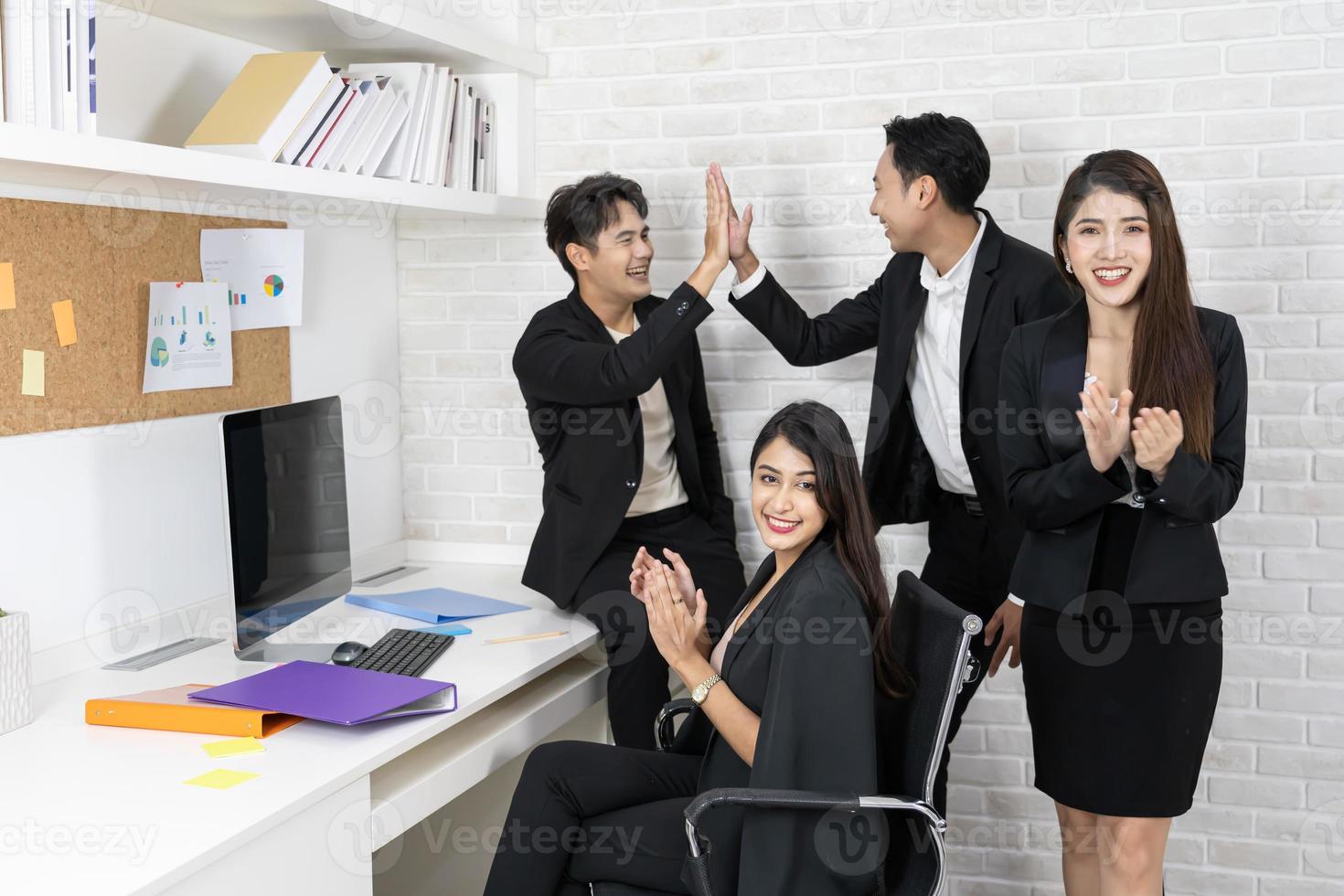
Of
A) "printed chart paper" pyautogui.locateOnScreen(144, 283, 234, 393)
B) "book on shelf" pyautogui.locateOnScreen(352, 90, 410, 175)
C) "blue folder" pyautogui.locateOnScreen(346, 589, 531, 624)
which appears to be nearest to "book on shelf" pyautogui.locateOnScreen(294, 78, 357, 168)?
"book on shelf" pyautogui.locateOnScreen(352, 90, 410, 175)

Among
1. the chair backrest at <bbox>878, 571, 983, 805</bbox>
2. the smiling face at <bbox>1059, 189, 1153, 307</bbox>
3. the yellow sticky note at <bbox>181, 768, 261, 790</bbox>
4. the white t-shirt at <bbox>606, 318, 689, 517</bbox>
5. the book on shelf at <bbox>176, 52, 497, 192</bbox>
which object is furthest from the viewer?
the white t-shirt at <bbox>606, 318, 689, 517</bbox>

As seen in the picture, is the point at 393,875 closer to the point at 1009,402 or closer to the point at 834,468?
the point at 834,468

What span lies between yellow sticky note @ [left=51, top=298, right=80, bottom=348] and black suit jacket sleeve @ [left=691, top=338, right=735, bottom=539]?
Result: 1.42m

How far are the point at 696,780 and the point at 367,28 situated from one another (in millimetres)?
1735

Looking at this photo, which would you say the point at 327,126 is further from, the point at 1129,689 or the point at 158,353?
the point at 1129,689

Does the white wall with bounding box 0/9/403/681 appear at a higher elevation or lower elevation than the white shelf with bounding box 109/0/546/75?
lower

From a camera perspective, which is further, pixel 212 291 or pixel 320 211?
pixel 320 211

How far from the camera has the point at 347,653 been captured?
227 cm

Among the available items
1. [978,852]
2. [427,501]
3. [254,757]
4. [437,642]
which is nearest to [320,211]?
[427,501]

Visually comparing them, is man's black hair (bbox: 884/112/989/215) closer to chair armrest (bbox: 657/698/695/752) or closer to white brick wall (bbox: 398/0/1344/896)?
white brick wall (bbox: 398/0/1344/896)

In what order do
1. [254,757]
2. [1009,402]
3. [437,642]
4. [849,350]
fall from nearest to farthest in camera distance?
1. [254,757]
2. [1009,402]
3. [437,642]
4. [849,350]

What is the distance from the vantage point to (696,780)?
7.09ft

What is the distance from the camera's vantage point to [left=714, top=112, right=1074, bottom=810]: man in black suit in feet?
8.27

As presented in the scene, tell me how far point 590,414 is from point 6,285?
1239 mm
